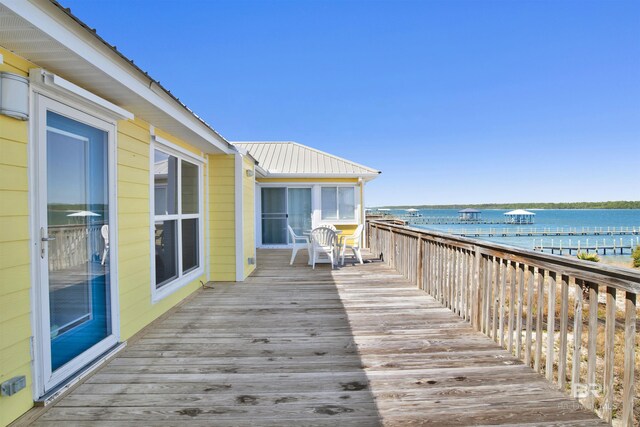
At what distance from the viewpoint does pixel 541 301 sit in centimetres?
213

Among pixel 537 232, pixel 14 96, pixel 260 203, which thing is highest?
pixel 14 96

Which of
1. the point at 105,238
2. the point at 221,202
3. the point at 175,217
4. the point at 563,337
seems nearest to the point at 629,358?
the point at 563,337

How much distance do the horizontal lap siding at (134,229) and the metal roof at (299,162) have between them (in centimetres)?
539

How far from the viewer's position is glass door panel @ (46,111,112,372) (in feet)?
6.54

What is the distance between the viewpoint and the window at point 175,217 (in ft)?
11.5

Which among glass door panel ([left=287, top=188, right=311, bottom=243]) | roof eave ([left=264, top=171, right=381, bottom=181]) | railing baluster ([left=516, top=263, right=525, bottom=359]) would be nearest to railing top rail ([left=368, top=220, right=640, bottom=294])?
railing baluster ([left=516, top=263, right=525, bottom=359])

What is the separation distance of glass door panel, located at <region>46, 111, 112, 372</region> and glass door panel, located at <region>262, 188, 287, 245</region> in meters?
6.66

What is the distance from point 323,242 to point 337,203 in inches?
128

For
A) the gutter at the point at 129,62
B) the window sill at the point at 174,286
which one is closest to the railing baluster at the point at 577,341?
the gutter at the point at 129,62

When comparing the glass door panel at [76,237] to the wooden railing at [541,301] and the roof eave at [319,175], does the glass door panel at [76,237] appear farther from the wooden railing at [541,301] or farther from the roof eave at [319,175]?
the roof eave at [319,175]

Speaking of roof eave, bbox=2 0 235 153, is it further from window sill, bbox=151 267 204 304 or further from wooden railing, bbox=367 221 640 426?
wooden railing, bbox=367 221 640 426

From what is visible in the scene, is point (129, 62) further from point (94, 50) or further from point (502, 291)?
point (502, 291)

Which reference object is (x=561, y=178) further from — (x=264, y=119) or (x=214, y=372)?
(x=214, y=372)

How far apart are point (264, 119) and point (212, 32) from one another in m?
10.9
